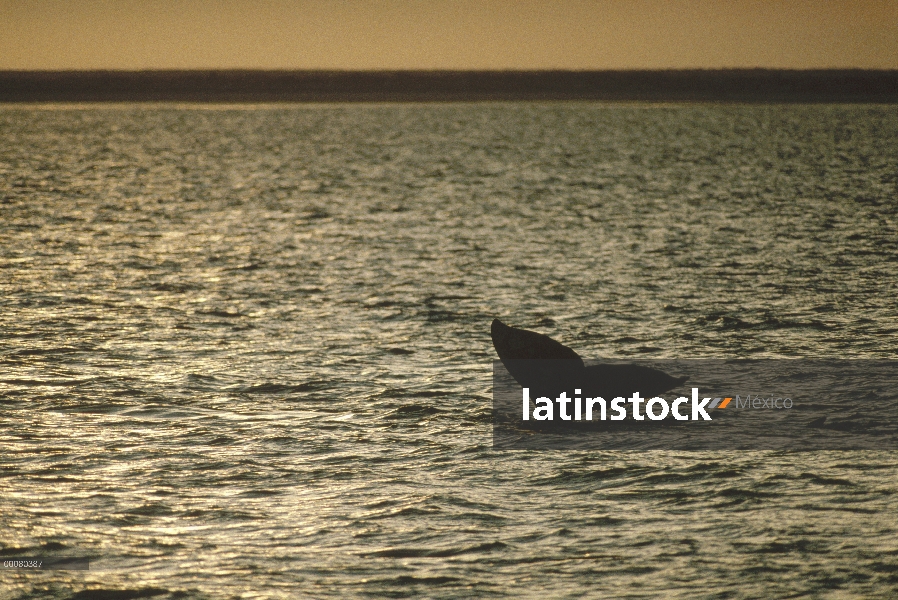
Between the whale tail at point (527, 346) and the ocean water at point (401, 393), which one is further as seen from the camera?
the whale tail at point (527, 346)

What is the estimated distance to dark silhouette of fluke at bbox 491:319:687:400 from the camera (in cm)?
1683

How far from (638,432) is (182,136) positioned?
5097 inches

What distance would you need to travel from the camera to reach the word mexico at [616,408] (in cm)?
1689

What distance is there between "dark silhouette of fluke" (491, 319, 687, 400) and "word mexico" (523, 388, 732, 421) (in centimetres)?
14

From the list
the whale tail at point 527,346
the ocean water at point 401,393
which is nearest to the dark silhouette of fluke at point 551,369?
the whale tail at point 527,346

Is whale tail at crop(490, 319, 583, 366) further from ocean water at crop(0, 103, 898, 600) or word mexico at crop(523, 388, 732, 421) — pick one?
ocean water at crop(0, 103, 898, 600)

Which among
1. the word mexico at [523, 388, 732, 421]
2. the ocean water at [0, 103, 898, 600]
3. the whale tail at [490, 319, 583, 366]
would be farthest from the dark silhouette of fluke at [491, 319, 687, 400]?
the ocean water at [0, 103, 898, 600]

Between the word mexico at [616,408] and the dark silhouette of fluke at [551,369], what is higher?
the dark silhouette of fluke at [551,369]

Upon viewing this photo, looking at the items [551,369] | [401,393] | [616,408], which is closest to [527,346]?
[551,369]

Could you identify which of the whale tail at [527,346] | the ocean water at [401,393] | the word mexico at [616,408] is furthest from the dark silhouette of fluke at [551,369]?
the ocean water at [401,393]

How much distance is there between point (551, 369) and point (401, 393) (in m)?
3.02

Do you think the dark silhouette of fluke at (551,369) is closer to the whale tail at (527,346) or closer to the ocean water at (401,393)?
the whale tail at (527,346)

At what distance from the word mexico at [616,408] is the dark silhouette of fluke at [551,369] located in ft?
0.46

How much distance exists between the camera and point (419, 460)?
1502 cm
